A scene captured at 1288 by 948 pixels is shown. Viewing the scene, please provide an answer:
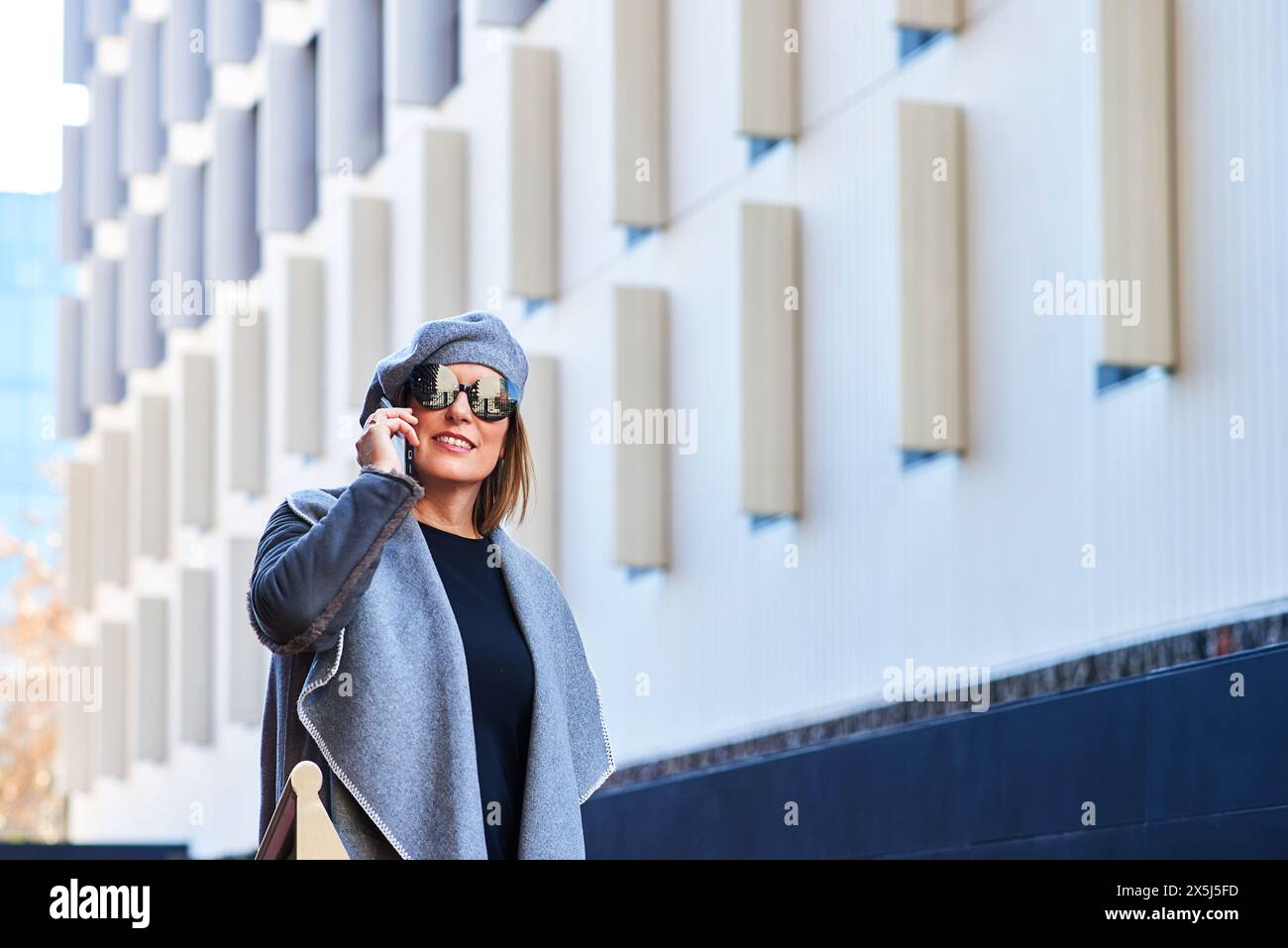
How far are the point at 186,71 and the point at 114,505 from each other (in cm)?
671

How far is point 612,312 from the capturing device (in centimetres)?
1694

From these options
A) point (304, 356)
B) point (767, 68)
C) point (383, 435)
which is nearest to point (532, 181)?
point (767, 68)

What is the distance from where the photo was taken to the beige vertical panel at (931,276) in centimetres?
1279

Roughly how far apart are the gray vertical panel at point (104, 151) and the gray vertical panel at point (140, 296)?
2.65m

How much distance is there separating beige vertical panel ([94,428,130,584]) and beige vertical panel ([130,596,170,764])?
7.99ft

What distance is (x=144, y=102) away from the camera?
3269cm

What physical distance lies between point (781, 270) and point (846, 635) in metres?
2.43

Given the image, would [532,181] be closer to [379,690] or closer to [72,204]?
[379,690]

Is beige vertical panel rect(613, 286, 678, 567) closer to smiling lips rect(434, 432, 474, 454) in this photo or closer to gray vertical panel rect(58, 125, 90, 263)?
smiling lips rect(434, 432, 474, 454)

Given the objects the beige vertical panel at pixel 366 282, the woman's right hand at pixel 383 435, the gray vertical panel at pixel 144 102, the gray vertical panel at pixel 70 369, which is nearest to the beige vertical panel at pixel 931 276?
the woman's right hand at pixel 383 435

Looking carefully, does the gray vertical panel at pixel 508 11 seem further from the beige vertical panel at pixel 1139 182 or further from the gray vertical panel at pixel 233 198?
the beige vertical panel at pixel 1139 182

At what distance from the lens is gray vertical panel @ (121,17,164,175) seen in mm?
32562

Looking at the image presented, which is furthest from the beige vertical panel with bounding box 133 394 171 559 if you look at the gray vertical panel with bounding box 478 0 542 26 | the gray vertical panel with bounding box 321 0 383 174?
the gray vertical panel with bounding box 478 0 542 26

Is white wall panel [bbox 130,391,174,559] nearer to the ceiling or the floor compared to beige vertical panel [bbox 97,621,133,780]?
nearer to the ceiling
